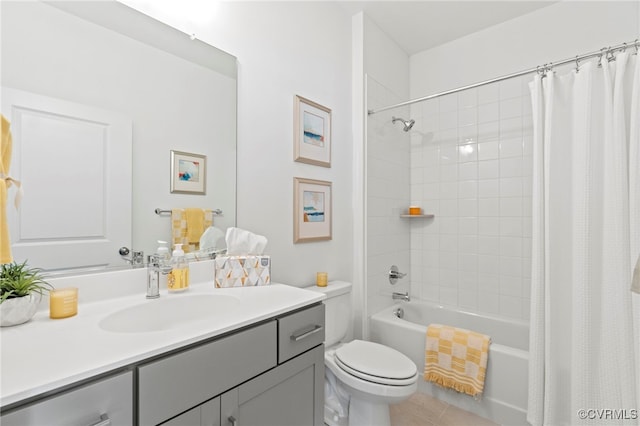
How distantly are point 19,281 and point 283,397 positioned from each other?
859mm

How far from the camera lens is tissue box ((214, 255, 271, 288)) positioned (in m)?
1.27

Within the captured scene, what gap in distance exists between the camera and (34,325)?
822mm

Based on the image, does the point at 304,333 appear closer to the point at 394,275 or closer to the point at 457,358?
the point at 457,358

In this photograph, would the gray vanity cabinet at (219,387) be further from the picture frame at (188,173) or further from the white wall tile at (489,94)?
the white wall tile at (489,94)

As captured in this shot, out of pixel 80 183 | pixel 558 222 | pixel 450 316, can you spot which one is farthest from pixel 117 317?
pixel 450 316

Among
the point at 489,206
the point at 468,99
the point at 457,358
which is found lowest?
the point at 457,358

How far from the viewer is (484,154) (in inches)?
95.5

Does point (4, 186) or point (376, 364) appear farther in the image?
point (376, 364)

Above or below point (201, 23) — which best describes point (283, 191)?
below

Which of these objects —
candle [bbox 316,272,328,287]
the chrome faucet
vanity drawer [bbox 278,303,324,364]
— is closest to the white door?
the chrome faucet

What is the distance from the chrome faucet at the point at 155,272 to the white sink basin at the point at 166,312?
4 cm

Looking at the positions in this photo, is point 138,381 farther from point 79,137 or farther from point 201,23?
point 201,23

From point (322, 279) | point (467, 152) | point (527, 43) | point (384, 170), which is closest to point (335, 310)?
point (322, 279)

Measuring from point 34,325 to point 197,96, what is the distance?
1.02m
